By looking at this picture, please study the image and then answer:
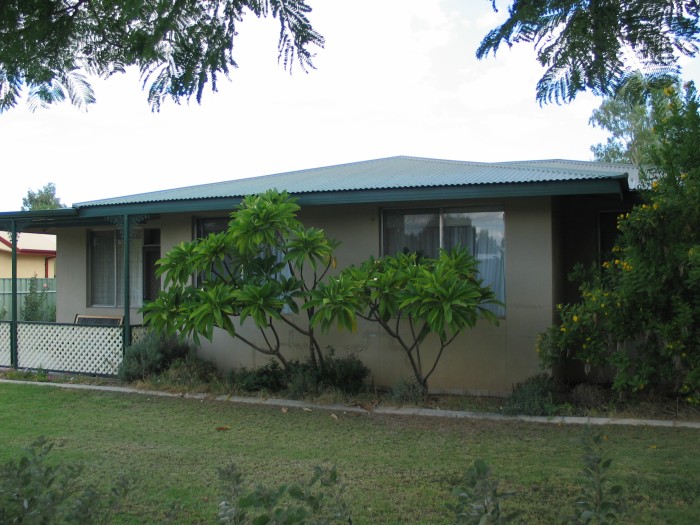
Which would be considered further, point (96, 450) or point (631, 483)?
point (96, 450)

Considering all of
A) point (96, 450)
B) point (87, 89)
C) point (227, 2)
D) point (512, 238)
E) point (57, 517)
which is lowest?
point (96, 450)

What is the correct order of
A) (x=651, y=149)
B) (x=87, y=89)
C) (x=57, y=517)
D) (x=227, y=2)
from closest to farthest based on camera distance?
(x=57, y=517) < (x=227, y=2) < (x=87, y=89) < (x=651, y=149)

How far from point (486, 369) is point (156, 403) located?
441cm

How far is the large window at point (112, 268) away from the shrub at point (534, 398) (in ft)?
24.4

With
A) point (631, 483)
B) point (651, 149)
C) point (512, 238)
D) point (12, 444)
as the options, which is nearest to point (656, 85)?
point (631, 483)

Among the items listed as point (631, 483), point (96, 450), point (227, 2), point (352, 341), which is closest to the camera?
point (227, 2)

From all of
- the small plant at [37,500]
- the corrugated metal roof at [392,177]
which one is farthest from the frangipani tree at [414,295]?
the small plant at [37,500]

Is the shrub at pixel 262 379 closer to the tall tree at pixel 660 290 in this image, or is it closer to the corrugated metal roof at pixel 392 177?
the corrugated metal roof at pixel 392 177

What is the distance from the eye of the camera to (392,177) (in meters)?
10.3

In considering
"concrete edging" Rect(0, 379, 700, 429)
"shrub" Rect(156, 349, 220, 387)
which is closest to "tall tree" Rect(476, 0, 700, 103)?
"concrete edging" Rect(0, 379, 700, 429)

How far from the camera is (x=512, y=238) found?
9148 mm

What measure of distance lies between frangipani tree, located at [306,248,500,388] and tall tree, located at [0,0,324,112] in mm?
4523

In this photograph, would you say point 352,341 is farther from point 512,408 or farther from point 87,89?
point 87,89

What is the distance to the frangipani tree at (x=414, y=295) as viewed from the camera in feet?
25.8
